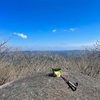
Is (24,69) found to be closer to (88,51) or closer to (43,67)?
(43,67)

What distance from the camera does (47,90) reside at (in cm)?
667

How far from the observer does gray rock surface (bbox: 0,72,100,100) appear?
20.7 feet

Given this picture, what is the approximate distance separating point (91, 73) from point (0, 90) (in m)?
7.76

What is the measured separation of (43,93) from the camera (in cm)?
646

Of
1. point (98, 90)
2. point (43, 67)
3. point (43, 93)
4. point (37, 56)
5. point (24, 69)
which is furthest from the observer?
point (37, 56)

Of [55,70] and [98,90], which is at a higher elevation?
[55,70]

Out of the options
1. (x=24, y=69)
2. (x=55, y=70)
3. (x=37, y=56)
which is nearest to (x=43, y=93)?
(x=55, y=70)

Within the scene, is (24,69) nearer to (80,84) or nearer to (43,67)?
(43,67)

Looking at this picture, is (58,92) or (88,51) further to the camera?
(88,51)

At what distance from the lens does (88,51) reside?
1636 centimetres

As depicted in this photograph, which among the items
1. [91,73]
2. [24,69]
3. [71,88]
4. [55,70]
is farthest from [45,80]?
[24,69]

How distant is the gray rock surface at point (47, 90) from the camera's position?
6.32 meters

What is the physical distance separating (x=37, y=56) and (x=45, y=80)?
13.7 metres

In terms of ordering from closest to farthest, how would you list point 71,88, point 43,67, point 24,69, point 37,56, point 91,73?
1. point 71,88
2. point 91,73
3. point 24,69
4. point 43,67
5. point 37,56
